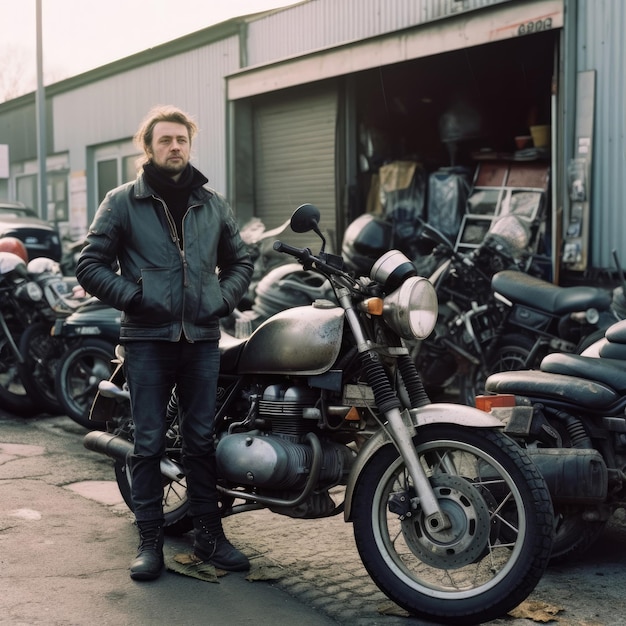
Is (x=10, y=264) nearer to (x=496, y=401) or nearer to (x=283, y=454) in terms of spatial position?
(x=283, y=454)

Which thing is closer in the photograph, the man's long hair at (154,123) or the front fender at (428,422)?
the front fender at (428,422)

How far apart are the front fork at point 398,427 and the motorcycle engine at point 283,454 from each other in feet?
1.28

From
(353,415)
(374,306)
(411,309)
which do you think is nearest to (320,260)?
(374,306)

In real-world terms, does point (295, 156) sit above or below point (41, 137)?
below

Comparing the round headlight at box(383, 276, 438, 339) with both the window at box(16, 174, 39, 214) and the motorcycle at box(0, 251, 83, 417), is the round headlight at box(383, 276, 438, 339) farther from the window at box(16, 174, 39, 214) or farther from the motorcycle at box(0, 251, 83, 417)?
the window at box(16, 174, 39, 214)

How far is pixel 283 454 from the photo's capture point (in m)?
4.09

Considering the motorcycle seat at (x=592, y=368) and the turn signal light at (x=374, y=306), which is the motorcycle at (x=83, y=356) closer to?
the motorcycle seat at (x=592, y=368)

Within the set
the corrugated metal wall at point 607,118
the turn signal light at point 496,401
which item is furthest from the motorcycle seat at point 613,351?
the corrugated metal wall at point 607,118

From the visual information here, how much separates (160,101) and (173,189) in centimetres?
1254

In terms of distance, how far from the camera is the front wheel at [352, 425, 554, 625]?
356 cm

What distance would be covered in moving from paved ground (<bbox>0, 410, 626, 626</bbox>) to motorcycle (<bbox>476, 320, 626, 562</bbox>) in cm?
24

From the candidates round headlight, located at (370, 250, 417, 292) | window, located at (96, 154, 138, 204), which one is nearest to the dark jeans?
round headlight, located at (370, 250, 417, 292)

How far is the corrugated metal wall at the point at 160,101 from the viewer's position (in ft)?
47.4

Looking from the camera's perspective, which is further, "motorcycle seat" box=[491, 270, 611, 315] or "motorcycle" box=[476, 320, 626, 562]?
"motorcycle seat" box=[491, 270, 611, 315]
